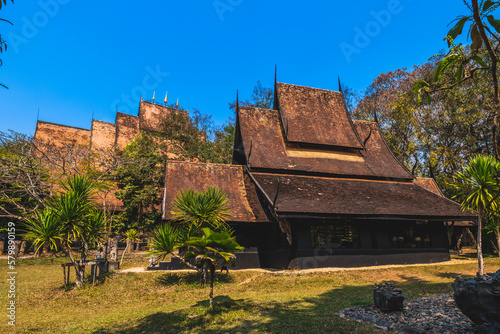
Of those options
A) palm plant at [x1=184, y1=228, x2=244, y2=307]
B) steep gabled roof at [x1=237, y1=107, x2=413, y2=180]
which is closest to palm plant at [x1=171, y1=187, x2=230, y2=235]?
palm plant at [x1=184, y1=228, x2=244, y2=307]

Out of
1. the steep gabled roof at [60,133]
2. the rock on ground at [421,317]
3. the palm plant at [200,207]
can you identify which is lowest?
the rock on ground at [421,317]

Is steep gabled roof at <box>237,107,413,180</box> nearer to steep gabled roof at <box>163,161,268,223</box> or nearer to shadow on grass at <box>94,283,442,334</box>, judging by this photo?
steep gabled roof at <box>163,161,268,223</box>

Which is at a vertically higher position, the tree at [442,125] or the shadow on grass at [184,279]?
the tree at [442,125]

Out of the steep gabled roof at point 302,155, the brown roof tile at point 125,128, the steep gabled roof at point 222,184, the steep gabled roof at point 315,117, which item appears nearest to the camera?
the steep gabled roof at point 222,184

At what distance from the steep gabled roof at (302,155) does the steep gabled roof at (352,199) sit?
0.60 metres

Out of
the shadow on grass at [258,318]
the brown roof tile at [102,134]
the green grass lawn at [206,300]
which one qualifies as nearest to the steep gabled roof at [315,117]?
the green grass lawn at [206,300]

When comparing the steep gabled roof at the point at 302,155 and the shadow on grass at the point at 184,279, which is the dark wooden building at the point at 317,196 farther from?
the shadow on grass at the point at 184,279

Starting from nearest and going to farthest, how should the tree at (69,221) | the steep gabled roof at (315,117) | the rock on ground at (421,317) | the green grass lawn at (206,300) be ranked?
the rock on ground at (421,317), the green grass lawn at (206,300), the tree at (69,221), the steep gabled roof at (315,117)

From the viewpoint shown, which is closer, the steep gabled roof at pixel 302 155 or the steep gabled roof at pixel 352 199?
the steep gabled roof at pixel 352 199

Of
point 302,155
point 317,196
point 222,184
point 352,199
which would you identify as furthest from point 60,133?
point 352,199

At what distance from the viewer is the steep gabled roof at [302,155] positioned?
16484 millimetres

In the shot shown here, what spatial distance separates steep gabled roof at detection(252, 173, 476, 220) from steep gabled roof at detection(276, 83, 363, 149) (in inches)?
112

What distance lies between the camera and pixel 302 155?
1753cm

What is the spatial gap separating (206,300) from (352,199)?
824 centimetres
